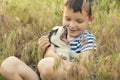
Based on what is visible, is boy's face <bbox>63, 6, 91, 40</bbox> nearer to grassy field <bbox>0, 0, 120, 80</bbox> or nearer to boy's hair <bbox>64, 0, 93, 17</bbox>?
boy's hair <bbox>64, 0, 93, 17</bbox>

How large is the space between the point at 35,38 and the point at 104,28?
0.44m

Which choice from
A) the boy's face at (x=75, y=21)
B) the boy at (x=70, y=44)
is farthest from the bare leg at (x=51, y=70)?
the boy's face at (x=75, y=21)

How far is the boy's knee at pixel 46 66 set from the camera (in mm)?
2137

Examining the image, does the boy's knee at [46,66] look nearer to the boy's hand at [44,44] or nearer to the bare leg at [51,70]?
the bare leg at [51,70]

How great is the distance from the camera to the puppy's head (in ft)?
7.46

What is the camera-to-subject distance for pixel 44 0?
326cm

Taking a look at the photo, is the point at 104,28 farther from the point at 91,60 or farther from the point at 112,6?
the point at 91,60

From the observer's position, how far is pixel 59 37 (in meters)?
2.28

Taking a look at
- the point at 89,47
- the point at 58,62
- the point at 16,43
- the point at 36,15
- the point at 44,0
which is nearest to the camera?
the point at 58,62

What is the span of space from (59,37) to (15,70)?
0.29 metres

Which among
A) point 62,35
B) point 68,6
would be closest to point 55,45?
point 62,35

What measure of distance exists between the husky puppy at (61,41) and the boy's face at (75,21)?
48mm

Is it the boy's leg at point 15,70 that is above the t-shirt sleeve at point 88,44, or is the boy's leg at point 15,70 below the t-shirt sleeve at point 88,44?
below

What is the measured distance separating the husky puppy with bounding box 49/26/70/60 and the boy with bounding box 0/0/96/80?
1.0 inches
